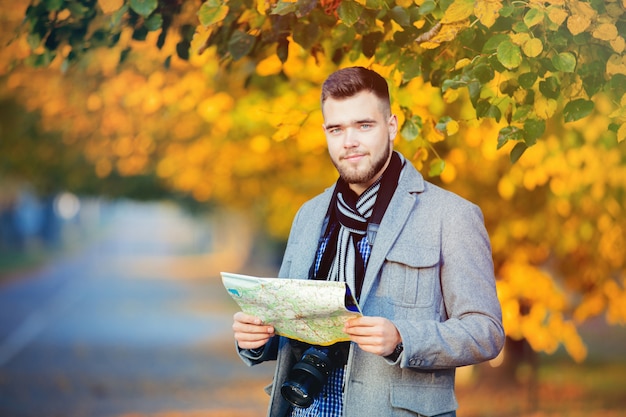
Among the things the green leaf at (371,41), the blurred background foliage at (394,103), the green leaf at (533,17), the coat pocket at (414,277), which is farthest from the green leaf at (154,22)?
the coat pocket at (414,277)

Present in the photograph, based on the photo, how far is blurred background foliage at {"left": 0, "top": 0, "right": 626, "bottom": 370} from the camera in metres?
3.87

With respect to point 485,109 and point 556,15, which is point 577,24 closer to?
point 556,15

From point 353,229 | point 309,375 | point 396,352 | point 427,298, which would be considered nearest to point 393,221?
point 353,229

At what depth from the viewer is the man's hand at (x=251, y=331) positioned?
133 inches

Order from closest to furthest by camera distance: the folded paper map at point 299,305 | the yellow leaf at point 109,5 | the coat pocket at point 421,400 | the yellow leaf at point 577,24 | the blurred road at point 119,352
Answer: the folded paper map at point 299,305
the coat pocket at point 421,400
the yellow leaf at point 577,24
the yellow leaf at point 109,5
the blurred road at point 119,352

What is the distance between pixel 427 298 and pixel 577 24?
46.6 inches

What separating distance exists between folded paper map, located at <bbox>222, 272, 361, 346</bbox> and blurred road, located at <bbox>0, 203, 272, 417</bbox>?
353 inches

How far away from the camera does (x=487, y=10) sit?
11.9 ft

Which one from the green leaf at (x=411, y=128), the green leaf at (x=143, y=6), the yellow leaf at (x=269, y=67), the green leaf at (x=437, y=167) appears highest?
the yellow leaf at (x=269, y=67)

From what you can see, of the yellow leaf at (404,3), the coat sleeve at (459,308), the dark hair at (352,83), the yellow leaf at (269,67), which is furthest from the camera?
the yellow leaf at (269,67)

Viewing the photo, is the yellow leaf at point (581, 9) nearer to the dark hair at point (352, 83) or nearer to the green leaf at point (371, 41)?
the dark hair at point (352, 83)

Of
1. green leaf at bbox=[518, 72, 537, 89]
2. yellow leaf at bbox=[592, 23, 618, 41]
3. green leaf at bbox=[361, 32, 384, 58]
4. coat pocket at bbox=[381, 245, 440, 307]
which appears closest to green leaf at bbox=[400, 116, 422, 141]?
green leaf at bbox=[361, 32, 384, 58]

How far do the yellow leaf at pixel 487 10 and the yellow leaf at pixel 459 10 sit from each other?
0.03m

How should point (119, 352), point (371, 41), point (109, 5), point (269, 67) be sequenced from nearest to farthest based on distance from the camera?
point (371, 41) < point (109, 5) < point (269, 67) < point (119, 352)
